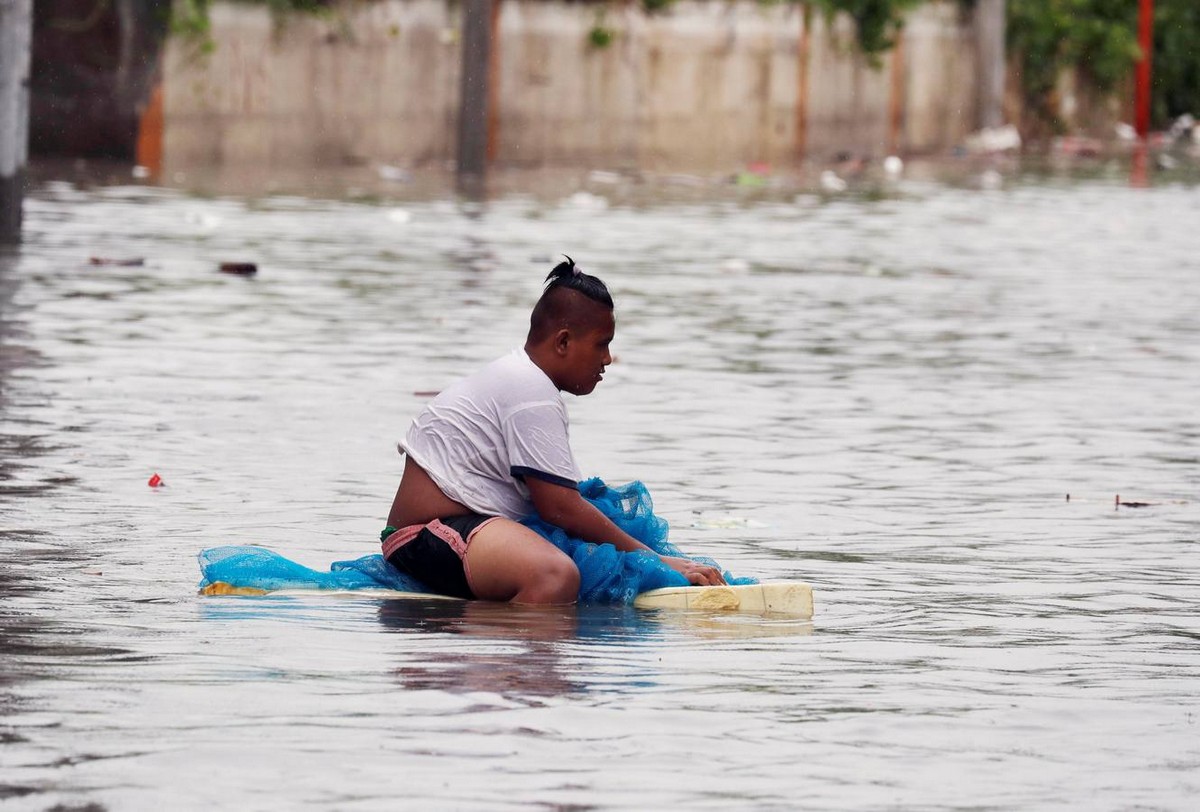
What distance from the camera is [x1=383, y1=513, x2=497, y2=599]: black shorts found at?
22.0ft

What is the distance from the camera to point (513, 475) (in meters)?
6.81

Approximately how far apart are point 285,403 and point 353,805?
248 inches

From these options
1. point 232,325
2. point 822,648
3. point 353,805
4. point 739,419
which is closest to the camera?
point 353,805

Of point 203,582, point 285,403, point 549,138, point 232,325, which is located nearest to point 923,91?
point 549,138

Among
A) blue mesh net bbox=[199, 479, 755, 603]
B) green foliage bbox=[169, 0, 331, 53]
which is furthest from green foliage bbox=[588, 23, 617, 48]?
blue mesh net bbox=[199, 479, 755, 603]

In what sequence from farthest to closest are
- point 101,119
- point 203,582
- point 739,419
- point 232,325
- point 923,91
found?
point 923,91 < point 101,119 < point 232,325 < point 739,419 < point 203,582

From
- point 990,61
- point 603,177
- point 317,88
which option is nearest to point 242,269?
point 317,88

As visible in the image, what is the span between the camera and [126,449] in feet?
30.4

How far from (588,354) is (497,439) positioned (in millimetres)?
317

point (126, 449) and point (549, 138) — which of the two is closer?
point (126, 449)

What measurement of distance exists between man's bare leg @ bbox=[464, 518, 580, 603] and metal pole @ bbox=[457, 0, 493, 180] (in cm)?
2060

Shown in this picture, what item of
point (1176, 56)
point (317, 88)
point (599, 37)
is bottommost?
point (317, 88)

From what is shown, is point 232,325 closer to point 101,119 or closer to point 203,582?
point 203,582

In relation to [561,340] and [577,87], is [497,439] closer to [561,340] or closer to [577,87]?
[561,340]
